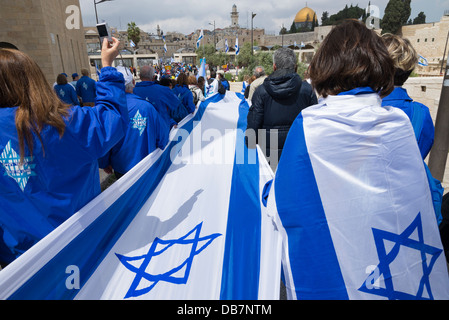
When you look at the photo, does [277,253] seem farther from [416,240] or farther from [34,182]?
[34,182]

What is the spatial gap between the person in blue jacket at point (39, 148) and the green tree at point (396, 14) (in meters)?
61.0

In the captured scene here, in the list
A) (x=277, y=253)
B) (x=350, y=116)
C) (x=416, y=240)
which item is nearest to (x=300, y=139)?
(x=350, y=116)

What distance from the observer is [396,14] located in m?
51.6

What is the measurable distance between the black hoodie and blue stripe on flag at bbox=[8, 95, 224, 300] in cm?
138

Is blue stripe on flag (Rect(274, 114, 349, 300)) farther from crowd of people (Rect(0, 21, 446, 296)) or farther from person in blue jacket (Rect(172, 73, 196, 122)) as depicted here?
person in blue jacket (Rect(172, 73, 196, 122))

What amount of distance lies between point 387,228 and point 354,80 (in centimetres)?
69

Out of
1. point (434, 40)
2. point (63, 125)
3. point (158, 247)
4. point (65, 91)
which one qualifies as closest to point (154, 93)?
point (158, 247)

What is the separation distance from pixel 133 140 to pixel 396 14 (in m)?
63.5

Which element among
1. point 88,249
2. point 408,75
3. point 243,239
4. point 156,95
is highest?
point 408,75

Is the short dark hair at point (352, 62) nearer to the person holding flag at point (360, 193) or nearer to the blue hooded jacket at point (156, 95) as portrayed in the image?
the person holding flag at point (360, 193)

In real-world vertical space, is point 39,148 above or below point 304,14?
below

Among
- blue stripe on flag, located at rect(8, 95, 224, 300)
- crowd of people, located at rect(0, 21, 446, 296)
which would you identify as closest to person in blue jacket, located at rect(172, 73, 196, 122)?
blue stripe on flag, located at rect(8, 95, 224, 300)

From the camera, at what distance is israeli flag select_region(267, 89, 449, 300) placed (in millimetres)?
1278

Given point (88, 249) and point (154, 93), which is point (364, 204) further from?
point (154, 93)
